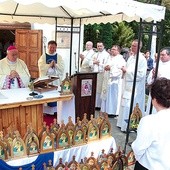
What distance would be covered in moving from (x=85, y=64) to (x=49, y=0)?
14.3 ft

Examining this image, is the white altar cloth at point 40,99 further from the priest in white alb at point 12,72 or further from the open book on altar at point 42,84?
the priest in white alb at point 12,72

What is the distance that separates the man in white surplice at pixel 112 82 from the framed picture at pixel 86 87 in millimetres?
1492

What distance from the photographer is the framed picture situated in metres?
4.64

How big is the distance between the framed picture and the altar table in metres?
0.34

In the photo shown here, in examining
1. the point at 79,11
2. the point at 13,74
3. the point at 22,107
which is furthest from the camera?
the point at 79,11

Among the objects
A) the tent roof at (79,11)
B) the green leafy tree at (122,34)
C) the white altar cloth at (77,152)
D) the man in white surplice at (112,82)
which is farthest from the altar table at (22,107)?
the green leafy tree at (122,34)

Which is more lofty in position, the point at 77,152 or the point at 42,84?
the point at 42,84

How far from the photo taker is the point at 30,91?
432 centimetres

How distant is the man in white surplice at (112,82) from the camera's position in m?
6.12

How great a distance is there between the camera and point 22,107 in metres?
3.89

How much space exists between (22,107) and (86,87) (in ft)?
4.12

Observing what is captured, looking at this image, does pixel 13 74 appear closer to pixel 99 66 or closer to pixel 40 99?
pixel 40 99

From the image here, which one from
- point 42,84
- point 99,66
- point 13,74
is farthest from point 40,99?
point 99,66

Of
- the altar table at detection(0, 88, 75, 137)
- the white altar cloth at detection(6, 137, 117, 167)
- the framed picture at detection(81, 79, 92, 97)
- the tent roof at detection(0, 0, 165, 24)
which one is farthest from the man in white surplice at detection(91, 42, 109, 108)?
the white altar cloth at detection(6, 137, 117, 167)
